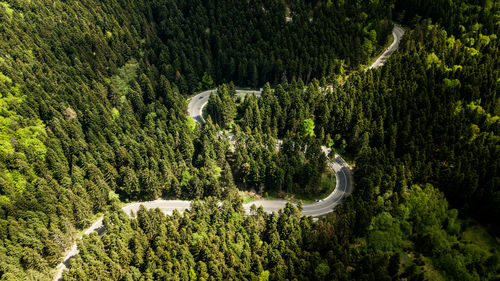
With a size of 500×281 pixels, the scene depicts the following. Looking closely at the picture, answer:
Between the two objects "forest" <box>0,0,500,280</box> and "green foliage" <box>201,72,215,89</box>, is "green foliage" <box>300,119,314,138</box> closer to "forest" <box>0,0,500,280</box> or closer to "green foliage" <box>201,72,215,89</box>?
"forest" <box>0,0,500,280</box>

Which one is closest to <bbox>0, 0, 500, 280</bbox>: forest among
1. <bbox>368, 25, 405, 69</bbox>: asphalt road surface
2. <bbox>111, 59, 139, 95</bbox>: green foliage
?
<bbox>111, 59, 139, 95</bbox>: green foliage

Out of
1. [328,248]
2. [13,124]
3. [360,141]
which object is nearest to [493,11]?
[360,141]

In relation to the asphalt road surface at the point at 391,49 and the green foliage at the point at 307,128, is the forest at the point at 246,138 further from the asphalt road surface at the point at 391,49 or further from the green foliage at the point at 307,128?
the asphalt road surface at the point at 391,49

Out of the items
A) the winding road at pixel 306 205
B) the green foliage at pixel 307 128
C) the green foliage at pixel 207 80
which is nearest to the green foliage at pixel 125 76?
the green foliage at pixel 207 80

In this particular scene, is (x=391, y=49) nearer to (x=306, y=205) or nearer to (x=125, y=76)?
(x=306, y=205)

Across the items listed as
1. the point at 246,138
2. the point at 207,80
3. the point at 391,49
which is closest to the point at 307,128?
the point at 246,138

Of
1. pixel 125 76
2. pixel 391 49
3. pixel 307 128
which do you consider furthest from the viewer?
pixel 391 49

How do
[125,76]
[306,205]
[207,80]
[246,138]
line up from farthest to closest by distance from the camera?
[207,80], [125,76], [246,138], [306,205]

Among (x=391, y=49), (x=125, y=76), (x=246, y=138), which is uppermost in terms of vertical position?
(x=391, y=49)
